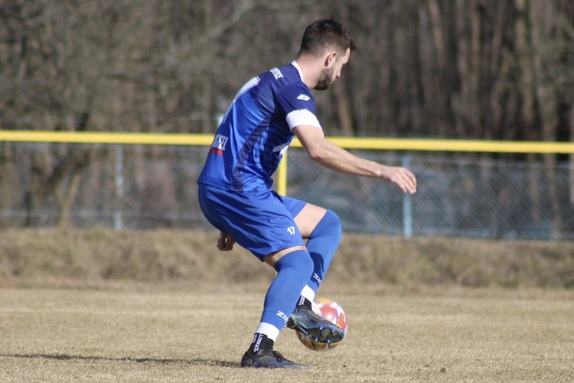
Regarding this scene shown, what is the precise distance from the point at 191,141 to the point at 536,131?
10.4m

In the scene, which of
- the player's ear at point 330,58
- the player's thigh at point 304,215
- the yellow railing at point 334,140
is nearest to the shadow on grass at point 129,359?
the player's thigh at point 304,215

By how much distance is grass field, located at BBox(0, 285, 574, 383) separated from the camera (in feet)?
17.8

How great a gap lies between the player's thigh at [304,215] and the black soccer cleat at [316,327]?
21.2 inches

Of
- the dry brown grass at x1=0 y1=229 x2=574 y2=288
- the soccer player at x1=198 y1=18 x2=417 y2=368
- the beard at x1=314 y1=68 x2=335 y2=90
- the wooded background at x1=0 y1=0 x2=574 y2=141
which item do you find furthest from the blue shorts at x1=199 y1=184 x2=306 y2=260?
the wooded background at x1=0 y1=0 x2=574 y2=141

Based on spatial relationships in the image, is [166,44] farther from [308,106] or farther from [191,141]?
[308,106]

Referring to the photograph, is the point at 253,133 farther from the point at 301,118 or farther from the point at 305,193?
the point at 305,193

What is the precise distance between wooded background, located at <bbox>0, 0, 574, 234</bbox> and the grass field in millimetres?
5734

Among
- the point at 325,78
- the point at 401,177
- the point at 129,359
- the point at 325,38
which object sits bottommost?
the point at 129,359

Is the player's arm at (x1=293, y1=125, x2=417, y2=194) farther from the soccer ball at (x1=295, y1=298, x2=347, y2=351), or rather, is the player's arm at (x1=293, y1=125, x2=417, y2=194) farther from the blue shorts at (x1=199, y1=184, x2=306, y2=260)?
the soccer ball at (x1=295, y1=298, x2=347, y2=351)

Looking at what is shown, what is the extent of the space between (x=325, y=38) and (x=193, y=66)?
11.8 meters

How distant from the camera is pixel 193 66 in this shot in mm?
17203

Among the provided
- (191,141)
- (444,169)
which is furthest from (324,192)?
(191,141)

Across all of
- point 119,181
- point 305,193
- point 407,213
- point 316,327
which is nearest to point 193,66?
point 119,181

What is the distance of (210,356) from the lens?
631cm
